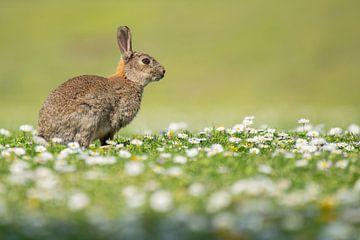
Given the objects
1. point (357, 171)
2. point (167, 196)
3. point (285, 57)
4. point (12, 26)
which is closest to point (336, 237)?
point (167, 196)

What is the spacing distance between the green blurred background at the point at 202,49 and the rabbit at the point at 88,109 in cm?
3385

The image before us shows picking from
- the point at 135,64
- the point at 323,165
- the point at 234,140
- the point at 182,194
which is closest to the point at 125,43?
the point at 135,64

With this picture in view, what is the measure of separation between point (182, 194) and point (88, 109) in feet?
15.5

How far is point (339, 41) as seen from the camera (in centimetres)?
5472

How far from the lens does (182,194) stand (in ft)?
20.0

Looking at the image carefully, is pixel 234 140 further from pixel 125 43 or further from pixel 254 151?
pixel 125 43

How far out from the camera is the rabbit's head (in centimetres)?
1274

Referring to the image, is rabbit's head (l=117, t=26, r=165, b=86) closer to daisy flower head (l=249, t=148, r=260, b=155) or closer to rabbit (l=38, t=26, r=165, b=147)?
rabbit (l=38, t=26, r=165, b=147)

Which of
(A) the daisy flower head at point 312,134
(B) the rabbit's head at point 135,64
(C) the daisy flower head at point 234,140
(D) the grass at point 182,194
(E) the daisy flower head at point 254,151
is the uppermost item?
(B) the rabbit's head at point 135,64

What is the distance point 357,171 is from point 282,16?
57570 millimetres

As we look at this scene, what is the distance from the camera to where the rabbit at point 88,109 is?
1037 cm

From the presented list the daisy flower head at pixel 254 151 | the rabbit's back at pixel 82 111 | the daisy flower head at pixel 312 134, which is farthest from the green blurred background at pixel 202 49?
the daisy flower head at pixel 254 151

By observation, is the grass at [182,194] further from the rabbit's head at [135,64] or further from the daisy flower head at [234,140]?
the rabbit's head at [135,64]

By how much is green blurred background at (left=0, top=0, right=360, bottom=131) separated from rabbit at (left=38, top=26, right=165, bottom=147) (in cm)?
3385
